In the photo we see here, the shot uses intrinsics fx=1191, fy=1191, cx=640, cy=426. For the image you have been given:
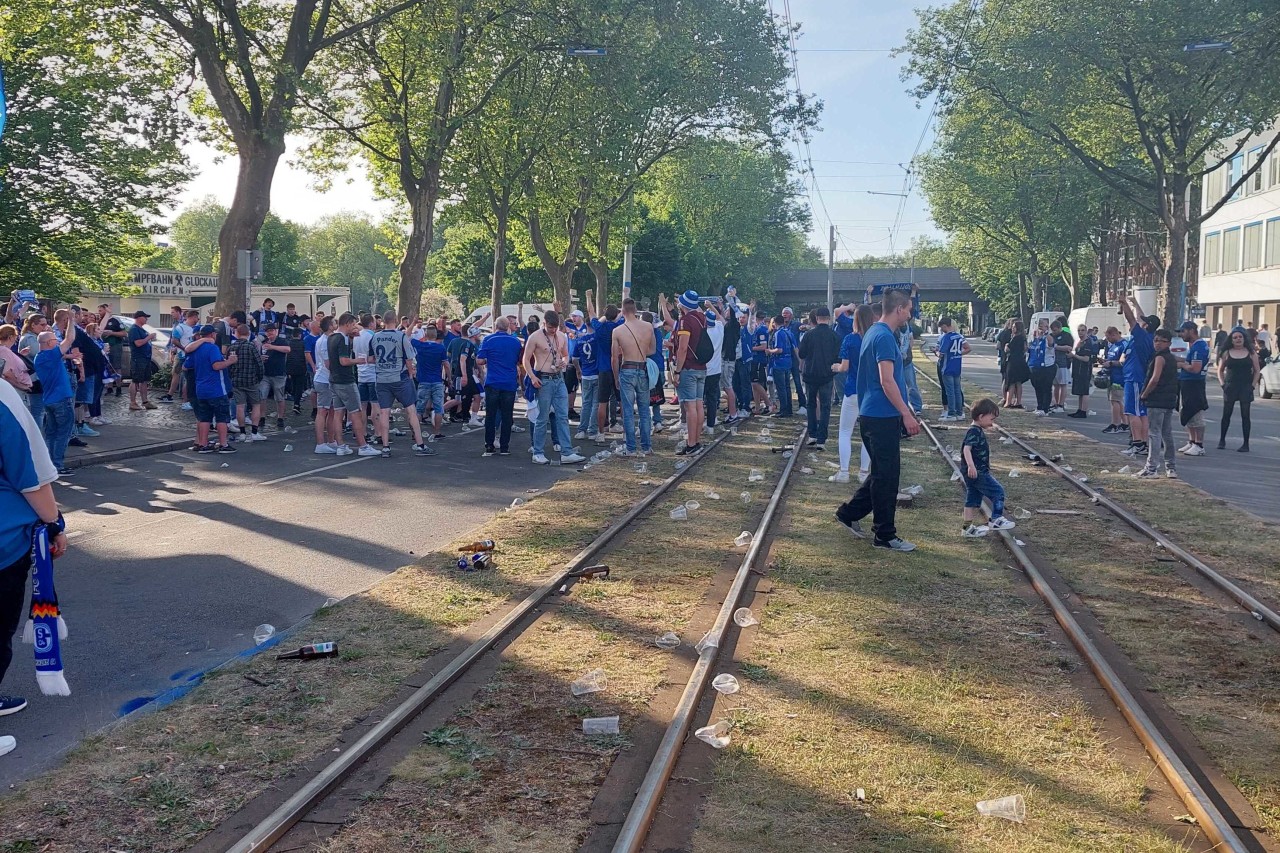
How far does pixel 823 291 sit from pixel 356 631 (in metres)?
120

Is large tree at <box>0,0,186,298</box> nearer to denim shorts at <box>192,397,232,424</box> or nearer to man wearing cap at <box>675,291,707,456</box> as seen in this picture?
denim shorts at <box>192,397,232,424</box>

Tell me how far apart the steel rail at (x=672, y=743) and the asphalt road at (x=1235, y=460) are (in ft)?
21.9

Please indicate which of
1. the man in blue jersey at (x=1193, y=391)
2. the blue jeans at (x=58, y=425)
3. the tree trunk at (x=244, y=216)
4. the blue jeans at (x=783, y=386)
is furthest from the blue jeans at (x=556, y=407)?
the tree trunk at (x=244, y=216)

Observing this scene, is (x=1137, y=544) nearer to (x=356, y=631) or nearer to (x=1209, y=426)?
(x=356, y=631)

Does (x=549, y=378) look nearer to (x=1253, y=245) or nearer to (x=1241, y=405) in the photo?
(x=1241, y=405)

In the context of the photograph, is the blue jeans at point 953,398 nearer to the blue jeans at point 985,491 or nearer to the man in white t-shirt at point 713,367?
the man in white t-shirt at point 713,367

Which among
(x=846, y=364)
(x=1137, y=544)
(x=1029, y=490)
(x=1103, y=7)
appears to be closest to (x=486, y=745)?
(x=1137, y=544)

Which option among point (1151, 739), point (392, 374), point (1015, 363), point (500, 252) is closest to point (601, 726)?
point (1151, 739)

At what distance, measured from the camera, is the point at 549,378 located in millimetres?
15086

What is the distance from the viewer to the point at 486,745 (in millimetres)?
5156

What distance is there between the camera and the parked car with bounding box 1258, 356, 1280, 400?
1145 inches

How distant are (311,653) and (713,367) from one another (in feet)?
39.5

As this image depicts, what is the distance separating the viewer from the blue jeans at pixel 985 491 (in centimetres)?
1005

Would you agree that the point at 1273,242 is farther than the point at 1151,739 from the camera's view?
Yes
